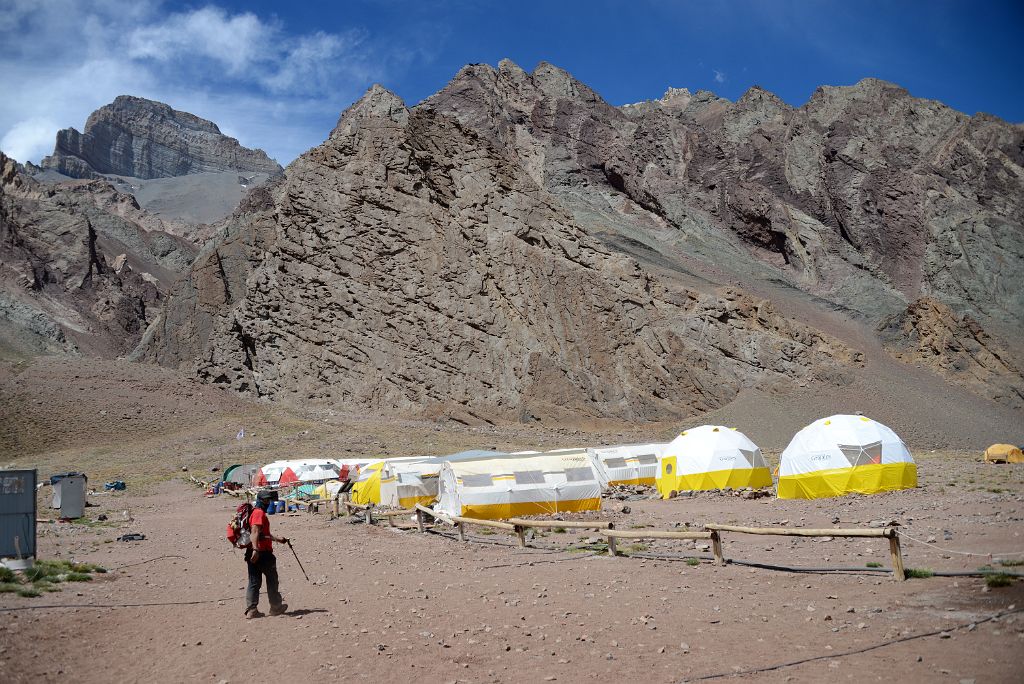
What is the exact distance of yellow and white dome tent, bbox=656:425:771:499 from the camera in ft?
104

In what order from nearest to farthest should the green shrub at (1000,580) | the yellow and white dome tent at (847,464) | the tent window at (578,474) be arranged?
the green shrub at (1000,580), the tent window at (578,474), the yellow and white dome tent at (847,464)

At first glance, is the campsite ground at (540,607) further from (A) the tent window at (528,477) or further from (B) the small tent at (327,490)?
(B) the small tent at (327,490)

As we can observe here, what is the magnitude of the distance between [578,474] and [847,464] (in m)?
9.04

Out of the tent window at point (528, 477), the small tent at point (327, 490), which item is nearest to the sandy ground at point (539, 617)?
the tent window at point (528, 477)

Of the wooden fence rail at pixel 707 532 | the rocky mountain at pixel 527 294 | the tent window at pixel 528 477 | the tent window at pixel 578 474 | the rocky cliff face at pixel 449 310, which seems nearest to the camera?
the wooden fence rail at pixel 707 532

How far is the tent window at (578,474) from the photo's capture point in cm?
2588

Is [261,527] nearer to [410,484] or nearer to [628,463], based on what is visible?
[410,484]

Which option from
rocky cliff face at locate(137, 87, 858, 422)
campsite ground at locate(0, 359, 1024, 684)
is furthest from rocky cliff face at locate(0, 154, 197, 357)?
campsite ground at locate(0, 359, 1024, 684)

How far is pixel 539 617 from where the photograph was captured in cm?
1130

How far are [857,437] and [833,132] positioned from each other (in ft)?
354

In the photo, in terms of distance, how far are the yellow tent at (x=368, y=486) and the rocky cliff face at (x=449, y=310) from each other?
28.6 m

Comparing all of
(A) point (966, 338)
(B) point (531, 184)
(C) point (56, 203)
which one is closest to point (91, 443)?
(B) point (531, 184)

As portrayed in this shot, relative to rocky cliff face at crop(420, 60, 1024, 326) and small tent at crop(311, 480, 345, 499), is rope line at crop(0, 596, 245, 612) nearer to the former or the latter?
small tent at crop(311, 480, 345, 499)

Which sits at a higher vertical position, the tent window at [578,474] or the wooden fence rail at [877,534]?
the tent window at [578,474]
